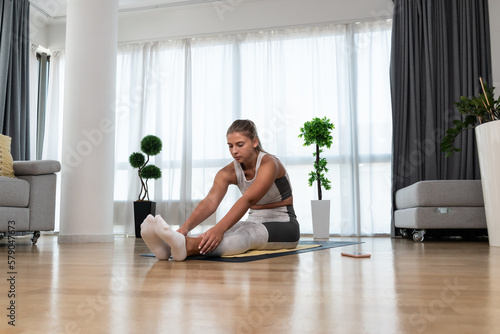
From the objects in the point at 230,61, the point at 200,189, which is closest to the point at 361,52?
the point at 230,61

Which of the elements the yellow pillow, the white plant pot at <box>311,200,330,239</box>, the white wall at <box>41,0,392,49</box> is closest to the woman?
the yellow pillow

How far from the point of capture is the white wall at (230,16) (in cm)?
558

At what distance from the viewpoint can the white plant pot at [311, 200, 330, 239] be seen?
15.5ft

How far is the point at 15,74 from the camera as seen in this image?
561 centimetres

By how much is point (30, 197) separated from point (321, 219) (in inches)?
106

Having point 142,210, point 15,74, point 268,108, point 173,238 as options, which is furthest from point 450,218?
point 15,74

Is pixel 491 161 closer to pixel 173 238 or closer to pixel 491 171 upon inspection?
pixel 491 171

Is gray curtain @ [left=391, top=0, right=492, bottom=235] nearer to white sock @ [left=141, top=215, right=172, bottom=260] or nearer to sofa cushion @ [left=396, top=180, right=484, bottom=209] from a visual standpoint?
sofa cushion @ [left=396, top=180, right=484, bottom=209]

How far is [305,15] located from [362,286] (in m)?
4.95

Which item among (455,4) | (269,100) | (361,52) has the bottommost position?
(269,100)

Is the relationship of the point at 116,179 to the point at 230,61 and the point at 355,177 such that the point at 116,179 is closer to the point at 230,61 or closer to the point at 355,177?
the point at 230,61

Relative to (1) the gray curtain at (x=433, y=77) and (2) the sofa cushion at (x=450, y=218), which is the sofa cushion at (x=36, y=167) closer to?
(2) the sofa cushion at (x=450, y=218)

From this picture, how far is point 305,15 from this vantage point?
569cm

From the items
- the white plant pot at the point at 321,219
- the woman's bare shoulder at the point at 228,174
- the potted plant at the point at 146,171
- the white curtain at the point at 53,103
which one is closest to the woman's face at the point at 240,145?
the woman's bare shoulder at the point at 228,174
